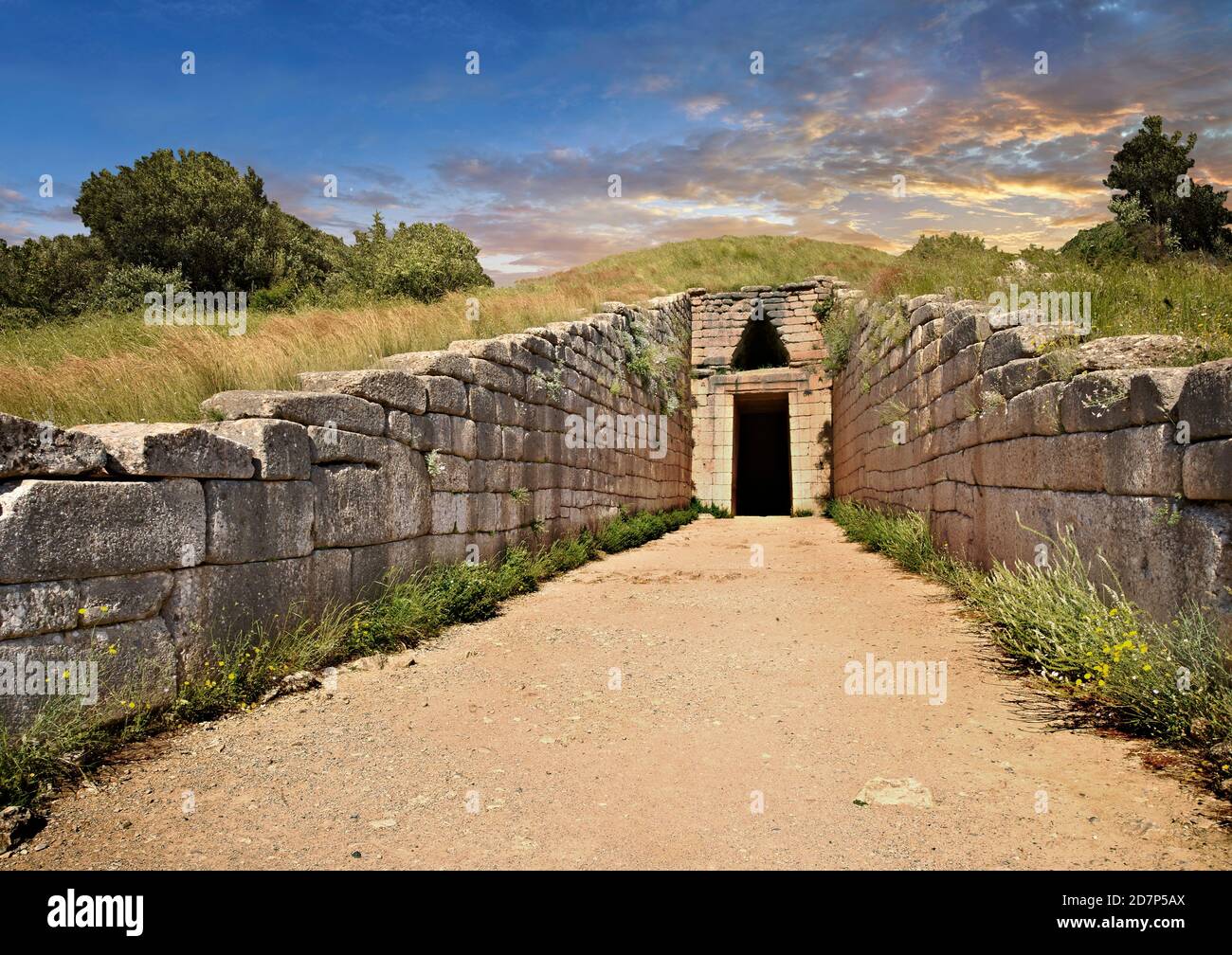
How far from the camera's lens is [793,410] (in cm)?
1711

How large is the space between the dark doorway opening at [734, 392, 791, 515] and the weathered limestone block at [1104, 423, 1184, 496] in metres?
18.5

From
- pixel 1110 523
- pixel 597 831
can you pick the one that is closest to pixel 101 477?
pixel 597 831

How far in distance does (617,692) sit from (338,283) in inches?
639

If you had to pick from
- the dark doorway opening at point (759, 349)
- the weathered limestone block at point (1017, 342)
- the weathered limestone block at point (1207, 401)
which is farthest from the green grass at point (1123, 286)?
the dark doorway opening at point (759, 349)

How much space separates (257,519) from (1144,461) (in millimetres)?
4758

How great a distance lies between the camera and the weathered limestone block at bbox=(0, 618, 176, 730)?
2.94 meters

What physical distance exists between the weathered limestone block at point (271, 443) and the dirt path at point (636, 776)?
1.28 m

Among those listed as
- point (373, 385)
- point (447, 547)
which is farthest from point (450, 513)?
point (373, 385)

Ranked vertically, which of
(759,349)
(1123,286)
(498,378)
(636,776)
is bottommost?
(636,776)

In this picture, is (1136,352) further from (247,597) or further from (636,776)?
(247,597)

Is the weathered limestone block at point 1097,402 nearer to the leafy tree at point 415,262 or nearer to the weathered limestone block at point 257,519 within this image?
the weathered limestone block at point 257,519

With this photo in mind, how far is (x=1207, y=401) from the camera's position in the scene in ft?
10.7

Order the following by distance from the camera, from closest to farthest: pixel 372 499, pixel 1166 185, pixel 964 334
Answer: pixel 372 499 → pixel 964 334 → pixel 1166 185
